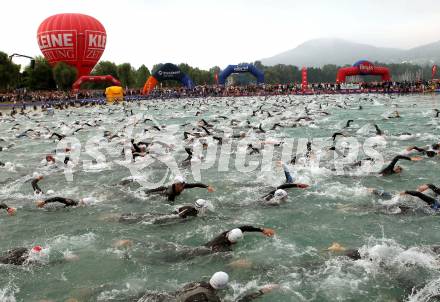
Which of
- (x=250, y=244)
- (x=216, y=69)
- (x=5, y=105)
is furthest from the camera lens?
(x=216, y=69)

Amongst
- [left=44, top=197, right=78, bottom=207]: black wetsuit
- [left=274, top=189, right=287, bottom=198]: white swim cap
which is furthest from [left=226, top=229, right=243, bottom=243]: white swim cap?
[left=44, top=197, right=78, bottom=207]: black wetsuit

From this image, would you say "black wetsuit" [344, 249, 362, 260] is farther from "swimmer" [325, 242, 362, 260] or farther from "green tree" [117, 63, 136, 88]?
"green tree" [117, 63, 136, 88]

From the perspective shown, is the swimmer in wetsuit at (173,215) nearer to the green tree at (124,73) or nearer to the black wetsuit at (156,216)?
the black wetsuit at (156,216)

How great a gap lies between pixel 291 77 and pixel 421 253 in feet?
519

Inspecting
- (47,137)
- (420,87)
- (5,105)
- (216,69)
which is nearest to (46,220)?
(47,137)

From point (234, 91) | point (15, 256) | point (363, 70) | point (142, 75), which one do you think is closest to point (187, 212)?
point (15, 256)

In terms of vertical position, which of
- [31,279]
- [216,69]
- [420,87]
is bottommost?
[31,279]

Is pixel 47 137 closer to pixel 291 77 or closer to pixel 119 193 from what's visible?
pixel 119 193

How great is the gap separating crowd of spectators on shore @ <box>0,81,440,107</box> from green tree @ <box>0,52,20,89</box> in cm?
430

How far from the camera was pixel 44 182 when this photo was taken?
14.0 meters

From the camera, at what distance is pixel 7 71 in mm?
64625

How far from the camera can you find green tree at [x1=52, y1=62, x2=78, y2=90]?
68.5m

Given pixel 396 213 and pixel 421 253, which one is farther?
pixel 396 213

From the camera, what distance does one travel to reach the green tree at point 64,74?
225 feet
